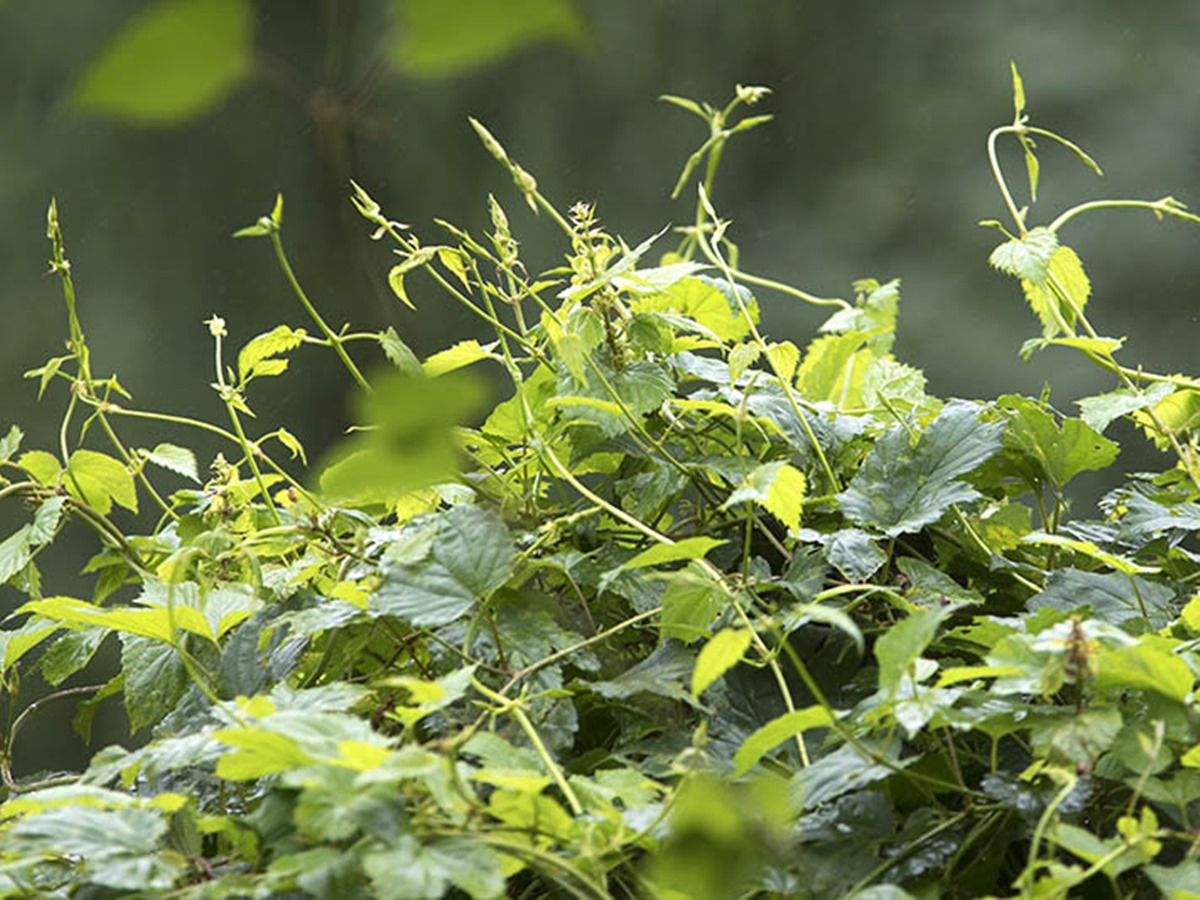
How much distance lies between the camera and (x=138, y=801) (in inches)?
12.3

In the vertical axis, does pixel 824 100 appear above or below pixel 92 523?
below

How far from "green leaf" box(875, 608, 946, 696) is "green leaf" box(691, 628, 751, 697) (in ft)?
0.12

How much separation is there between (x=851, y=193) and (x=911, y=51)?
474mm

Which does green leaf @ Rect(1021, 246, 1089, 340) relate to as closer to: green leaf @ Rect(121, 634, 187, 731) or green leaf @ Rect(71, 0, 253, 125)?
green leaf @ Rect(121, 634, 187, 731)

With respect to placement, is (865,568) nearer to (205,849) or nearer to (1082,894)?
(1082,894)

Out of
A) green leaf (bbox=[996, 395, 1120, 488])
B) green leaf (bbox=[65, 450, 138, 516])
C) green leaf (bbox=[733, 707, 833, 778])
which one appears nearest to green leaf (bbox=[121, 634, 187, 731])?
green leaf (bbox=[65, 450, 138, 516])

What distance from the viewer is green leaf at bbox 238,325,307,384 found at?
0.51 meters

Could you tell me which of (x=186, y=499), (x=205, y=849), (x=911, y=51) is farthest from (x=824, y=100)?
(x=205, y=849)

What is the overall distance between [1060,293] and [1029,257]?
0.23ft

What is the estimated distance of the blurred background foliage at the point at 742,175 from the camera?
102 inches

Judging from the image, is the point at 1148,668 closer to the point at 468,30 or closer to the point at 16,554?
the point at 468,30

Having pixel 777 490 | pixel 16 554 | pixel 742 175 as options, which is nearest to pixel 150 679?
pixel 16 554

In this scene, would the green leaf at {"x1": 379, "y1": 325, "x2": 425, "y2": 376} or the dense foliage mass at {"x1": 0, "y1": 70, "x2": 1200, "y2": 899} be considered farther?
the green leaf at {"x1": 379, "y1": 325, "x2": 425, "y2": 376}

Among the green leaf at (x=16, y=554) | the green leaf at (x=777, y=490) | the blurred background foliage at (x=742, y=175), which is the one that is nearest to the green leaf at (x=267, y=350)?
the green leaf at (x=16, y=554)
